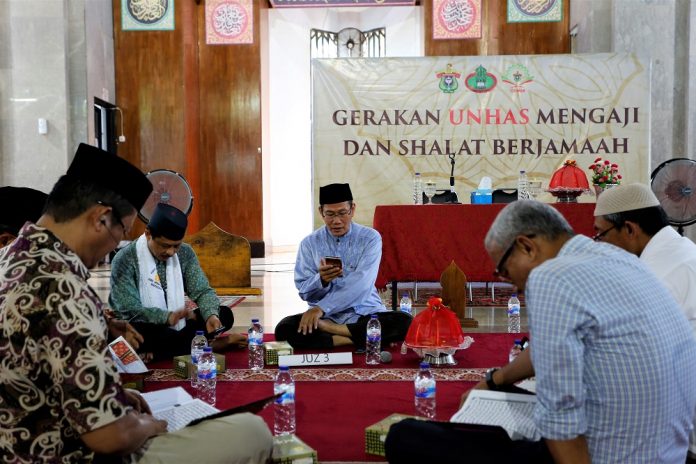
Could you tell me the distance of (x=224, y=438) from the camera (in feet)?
5.68

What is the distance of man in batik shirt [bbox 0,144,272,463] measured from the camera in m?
1.36

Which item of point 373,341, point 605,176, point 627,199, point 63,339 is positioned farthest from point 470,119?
point 63,339

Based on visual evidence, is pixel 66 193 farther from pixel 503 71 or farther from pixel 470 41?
pixel 470 41

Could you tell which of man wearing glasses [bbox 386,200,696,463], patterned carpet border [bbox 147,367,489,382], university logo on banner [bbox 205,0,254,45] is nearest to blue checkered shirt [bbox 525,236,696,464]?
man wearing glasses [bbox 386,200,696,463]

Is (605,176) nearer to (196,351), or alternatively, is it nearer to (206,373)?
(196,351)

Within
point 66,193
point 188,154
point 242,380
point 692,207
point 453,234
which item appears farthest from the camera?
point 188,154

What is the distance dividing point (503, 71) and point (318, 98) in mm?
2228

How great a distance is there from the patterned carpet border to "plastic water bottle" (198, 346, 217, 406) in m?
0.25

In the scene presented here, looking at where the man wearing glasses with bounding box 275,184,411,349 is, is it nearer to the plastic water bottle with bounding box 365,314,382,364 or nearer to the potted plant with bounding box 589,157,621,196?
the plastic water bottle with bounding box 365,314,382,364

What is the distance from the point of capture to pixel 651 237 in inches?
90.1

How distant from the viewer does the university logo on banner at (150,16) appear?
385 inches

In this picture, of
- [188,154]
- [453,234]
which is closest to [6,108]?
[188,154]

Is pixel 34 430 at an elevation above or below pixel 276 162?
below

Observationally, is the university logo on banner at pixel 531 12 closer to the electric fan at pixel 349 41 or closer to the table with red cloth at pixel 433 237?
the electric fan at pixel 349 41
